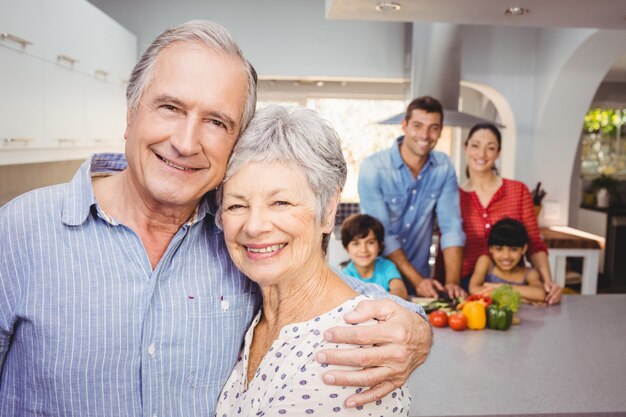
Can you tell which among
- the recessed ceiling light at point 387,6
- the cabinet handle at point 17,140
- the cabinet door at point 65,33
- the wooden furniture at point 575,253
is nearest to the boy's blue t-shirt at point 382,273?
the recessed ceiling light at point 387,6

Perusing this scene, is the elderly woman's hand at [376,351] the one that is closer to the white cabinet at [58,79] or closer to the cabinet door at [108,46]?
the white cabinet at [58,79]

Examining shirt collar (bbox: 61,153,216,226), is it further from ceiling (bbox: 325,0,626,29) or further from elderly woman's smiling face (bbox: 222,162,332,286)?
ceiling (bbox: 325,0,626,29)

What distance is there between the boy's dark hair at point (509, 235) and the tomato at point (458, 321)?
0.56 m

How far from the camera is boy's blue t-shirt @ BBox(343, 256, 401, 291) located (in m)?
2.63

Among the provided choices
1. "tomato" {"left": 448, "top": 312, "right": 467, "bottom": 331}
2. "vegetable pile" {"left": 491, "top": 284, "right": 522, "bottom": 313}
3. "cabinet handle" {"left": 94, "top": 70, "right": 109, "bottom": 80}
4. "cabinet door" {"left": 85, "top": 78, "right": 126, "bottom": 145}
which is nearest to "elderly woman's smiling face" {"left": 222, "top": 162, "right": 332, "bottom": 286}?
"tomato" {"left": 448, "top": 312, "right": 467, "bottom": 331}

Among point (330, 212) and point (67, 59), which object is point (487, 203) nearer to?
point (330, 212)

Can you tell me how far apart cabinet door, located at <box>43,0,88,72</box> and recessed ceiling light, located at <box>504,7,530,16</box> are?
2271mm

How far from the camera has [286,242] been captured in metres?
1.13

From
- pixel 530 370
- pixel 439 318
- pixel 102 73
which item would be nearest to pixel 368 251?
pixel 439 318

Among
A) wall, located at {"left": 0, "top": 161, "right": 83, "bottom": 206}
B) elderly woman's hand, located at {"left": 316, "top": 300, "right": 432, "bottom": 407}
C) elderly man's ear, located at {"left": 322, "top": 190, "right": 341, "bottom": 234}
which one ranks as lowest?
elderly woman's hand, located at {"left": 316, "top": 300, "right": 432, "bottom": 407}

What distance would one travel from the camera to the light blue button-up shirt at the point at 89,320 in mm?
1066

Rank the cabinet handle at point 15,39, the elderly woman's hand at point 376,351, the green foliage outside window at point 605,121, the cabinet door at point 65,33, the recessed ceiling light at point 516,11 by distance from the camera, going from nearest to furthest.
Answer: the elderly woman's hand at point 376,351 → the recessed ceiling light at point 516,11 → the cabinet handle at point 15,39 → the cabinet door at point 65,33 → the green foliage outside window at point 605,121

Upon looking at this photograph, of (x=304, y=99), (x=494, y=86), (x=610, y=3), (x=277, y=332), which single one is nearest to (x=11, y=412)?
(x=277, y=332)

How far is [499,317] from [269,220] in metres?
1.30
